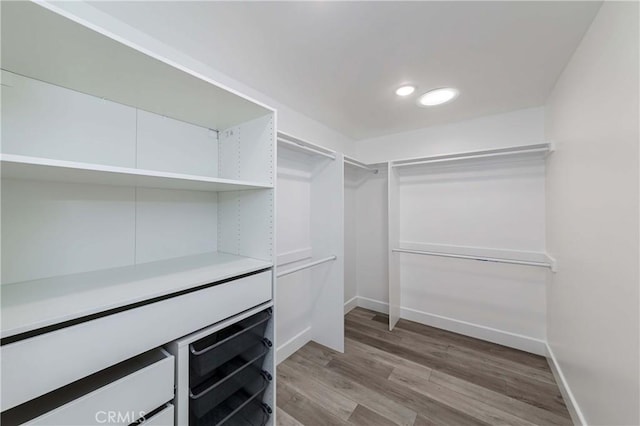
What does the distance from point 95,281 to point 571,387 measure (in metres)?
2.91

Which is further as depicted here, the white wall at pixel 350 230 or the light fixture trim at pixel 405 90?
the white wall at pixel 350 230

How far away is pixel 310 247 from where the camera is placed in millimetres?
2576

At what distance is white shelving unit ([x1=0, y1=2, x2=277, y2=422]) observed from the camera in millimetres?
745

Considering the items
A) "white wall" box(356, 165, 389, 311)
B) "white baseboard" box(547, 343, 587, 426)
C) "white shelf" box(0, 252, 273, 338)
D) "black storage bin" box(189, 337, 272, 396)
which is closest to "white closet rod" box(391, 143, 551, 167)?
"white wall" box(356, 165, 389, 311)

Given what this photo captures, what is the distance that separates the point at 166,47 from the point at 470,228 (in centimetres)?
314

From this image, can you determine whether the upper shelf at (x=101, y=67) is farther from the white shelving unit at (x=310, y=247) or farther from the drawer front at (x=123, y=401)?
the drawer front at (x=123, y=401)

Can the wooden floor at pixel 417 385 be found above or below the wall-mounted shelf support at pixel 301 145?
below

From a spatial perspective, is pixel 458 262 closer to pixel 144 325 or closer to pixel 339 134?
pixel 339 134

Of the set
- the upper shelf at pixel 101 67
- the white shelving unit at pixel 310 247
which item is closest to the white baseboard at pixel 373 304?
the white shelving unit at pixel 310 247

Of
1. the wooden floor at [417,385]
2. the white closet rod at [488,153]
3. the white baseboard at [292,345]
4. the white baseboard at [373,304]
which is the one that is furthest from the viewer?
the white baseboard at [373,304]

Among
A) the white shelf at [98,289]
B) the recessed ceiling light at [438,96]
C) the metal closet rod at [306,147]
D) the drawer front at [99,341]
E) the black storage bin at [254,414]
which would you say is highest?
the recessed ceiling light at [438,96]

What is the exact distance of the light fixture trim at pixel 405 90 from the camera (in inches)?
75.5

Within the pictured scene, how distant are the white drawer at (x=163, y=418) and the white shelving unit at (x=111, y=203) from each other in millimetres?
267

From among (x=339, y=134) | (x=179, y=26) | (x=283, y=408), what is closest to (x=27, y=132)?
(x=179, y=26)
